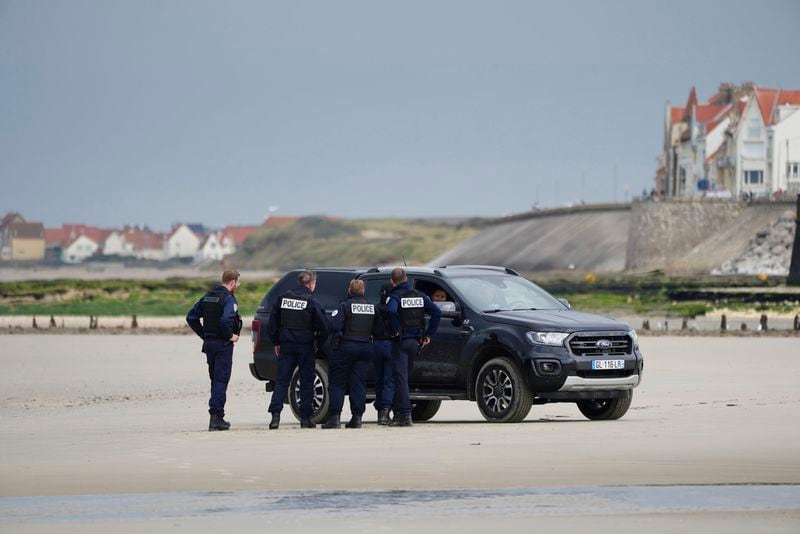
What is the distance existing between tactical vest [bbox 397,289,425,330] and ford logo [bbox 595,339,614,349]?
6.74 ft

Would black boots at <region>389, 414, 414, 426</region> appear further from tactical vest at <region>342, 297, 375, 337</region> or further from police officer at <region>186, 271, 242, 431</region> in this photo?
police officer at <region>186, 271, 242, 431</region>

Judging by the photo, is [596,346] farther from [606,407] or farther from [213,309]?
[213,309]

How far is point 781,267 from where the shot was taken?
125 metres

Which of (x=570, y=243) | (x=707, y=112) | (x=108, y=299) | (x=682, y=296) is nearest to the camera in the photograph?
(x=682, y=296)

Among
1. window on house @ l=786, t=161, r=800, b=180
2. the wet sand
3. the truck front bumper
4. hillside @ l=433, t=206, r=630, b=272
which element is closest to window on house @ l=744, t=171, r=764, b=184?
window on house @ l=786, t=161, r=800, b=180

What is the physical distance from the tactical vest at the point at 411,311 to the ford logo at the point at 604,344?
2054mm

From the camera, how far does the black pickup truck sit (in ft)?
63.8

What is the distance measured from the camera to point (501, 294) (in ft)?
68.4

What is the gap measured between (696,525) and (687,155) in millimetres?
156345

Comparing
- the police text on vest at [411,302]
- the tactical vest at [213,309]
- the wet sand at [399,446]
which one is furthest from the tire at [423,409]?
the tactical vest at [213,309]

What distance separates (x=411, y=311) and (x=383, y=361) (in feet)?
2.31

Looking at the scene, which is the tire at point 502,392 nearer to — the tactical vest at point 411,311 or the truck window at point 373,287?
the tactical vest at point 411,311

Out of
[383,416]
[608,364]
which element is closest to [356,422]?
[383,416]

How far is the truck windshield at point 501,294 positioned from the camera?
20.5m
